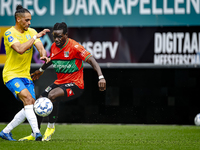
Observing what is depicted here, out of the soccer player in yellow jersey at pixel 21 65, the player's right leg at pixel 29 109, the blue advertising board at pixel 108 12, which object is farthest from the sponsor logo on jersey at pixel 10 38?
the blue advertising board at pixel 108 12

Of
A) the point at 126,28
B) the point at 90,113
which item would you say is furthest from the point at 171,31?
the point at 90,113

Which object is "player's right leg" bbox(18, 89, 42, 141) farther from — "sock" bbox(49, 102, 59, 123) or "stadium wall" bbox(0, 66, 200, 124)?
"stadium wall" bbox(0, 66, 200, 124)

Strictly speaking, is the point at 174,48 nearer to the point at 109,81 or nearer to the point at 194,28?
the point at 194,28

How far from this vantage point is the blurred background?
1011cm

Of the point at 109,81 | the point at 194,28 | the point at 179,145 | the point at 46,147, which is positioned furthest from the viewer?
the point at 109,81

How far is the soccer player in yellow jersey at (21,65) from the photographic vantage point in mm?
6066

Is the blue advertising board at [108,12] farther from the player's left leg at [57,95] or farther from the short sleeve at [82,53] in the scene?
the player's left leg at [57,95]

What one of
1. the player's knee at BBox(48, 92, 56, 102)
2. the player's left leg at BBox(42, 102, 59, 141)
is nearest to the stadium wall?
the player's left leg at BBox(42, 102, 59, 141)

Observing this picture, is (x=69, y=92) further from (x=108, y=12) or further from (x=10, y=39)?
(x=108, y=12)

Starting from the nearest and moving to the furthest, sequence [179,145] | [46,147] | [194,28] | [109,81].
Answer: [46,147]
[179,145]
[194,28]
[109,81]

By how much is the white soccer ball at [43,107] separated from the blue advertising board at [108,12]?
14.9 feet

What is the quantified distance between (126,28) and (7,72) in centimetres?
459

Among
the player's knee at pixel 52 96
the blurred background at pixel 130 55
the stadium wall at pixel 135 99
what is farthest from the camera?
the stadium wall at pixel 135 99

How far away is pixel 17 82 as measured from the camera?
6.18m
